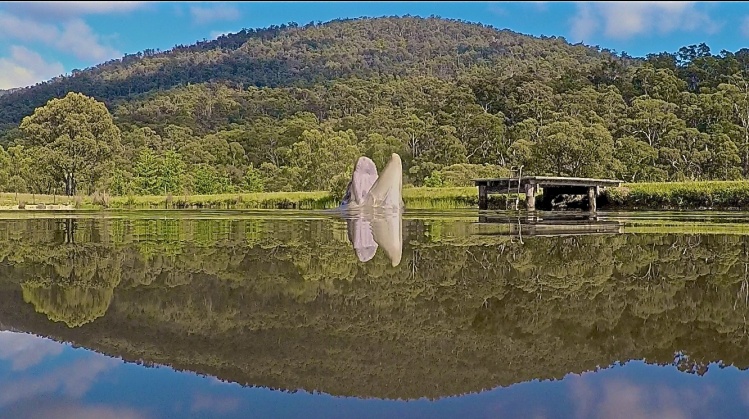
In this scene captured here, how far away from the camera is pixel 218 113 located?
283 feet

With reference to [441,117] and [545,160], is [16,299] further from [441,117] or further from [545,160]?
[441,117]

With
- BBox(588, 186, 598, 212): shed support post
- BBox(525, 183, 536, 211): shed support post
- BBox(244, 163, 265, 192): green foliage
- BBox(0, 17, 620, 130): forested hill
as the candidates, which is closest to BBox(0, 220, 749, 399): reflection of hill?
BBox(525, 183, 536, 211): shed support post

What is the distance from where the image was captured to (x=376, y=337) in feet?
17.0

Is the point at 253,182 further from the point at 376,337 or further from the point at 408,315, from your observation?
the point at 376,337

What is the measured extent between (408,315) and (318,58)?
122m

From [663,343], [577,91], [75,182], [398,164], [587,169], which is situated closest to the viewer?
[663,343]

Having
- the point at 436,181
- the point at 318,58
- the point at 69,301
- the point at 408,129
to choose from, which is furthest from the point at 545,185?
the point at 318,58

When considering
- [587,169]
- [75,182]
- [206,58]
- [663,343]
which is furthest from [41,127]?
[206,58]

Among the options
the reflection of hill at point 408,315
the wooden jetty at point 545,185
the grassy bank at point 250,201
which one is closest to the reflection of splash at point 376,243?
the reflection of hill at point 408,315

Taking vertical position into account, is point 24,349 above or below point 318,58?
below

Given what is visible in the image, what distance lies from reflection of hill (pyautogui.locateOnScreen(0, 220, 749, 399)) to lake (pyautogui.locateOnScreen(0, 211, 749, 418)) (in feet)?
0.08

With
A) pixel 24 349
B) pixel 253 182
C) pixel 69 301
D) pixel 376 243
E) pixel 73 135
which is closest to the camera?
pixel 24 349

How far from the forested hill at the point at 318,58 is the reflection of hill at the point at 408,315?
80180 mm

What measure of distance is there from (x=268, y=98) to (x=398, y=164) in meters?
60.7
